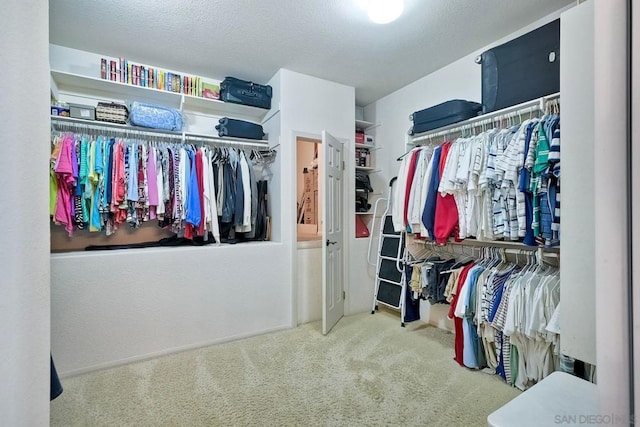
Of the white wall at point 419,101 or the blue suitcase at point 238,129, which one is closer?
the white wall at point 419,101

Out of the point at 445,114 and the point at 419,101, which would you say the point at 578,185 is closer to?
the point at 445,114

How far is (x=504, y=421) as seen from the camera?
0.90 meters

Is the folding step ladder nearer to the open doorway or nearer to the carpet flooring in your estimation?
the carpet flooring

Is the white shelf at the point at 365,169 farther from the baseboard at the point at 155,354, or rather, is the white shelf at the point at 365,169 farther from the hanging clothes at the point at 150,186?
the baseboard at the point at 155,354

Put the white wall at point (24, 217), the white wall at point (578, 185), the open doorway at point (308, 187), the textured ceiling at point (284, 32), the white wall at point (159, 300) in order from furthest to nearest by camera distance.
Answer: the open doorway at point (308, 187)
the white wall at point (159, 300)
the textured ceiling at point (284, 32)
the white wall at point (578, 185)
the white wall at point (24, 217)

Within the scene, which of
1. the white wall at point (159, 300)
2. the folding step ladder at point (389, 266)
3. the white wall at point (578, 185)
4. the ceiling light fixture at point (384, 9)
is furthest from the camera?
the folding step ladder at point (389, 266)

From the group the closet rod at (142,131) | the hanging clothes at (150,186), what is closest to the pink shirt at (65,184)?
the hanging clothes at (150,186)

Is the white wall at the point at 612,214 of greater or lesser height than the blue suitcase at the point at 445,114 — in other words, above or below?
below

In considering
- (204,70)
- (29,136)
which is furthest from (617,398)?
(204,70)

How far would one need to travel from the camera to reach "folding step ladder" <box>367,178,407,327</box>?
9.64 feet

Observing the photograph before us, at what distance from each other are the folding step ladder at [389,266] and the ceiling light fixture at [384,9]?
159 centimetres

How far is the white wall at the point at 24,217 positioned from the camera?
0.70m

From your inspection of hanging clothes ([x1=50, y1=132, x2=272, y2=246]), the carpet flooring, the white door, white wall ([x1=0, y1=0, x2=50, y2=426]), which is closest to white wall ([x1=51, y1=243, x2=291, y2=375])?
the carpet flooring

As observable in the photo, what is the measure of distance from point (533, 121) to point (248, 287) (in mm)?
2511
